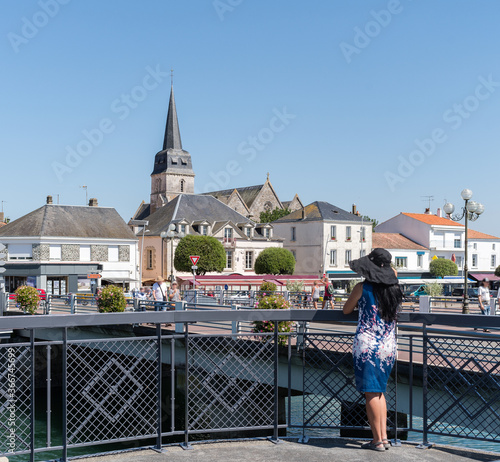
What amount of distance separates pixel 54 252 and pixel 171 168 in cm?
5044

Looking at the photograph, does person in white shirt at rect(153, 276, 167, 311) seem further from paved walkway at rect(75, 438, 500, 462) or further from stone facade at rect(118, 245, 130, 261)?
stone facade at rect(118, 245, 130, 261)

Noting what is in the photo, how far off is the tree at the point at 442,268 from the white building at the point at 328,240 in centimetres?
743

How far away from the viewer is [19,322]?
185 inches

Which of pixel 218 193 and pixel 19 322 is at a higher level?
pixel 218 193

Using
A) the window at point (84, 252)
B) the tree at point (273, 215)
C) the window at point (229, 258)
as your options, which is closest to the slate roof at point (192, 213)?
the window at point (229, 258)

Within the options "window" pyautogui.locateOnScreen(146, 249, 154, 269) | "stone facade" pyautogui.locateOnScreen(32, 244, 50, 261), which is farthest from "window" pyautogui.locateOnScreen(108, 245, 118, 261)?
"window" pyautogui.locateOnScreen(146, 249, 154, 269)

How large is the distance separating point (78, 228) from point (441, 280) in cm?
3414

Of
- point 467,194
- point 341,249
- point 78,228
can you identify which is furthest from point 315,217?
point 467,194

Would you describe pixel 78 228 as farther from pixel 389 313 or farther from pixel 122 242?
pixel 389 313

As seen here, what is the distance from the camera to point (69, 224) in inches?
2148

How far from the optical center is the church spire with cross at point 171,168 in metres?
101

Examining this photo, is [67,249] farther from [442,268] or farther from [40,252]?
[442,268]

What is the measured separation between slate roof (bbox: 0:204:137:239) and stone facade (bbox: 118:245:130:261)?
924mm

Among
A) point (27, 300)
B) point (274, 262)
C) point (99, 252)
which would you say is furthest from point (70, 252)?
point (27, 300)
